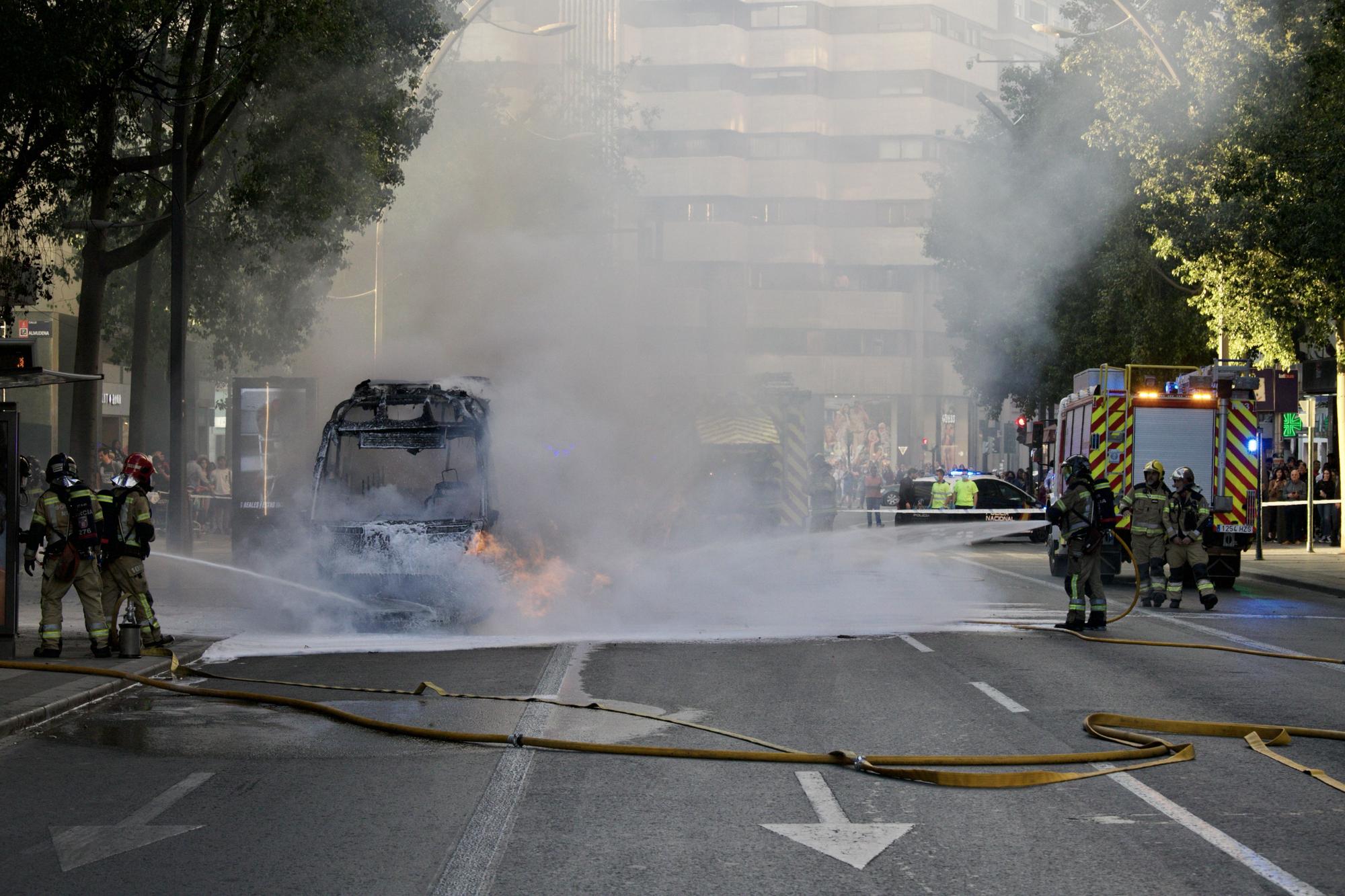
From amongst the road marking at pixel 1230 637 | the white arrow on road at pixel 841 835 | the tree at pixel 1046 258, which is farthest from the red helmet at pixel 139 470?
the tree at pixel 1046 258

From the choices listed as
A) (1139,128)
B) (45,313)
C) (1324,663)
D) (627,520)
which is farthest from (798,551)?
(45,313)

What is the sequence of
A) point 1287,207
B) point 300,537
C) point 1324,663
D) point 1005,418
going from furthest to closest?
point 1005,418 < point 1287,207 < point 300,537 < point 1324,663

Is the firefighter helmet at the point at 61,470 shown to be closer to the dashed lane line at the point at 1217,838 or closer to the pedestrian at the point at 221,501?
the dashed lane line at the point at 1217,838

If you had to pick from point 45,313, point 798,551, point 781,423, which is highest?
point 45,313

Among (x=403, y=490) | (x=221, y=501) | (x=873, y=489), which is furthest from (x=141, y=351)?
(x=873, y=489)

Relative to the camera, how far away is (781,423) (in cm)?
2673

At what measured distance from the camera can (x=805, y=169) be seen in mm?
41406

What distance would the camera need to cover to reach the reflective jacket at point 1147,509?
1752cm

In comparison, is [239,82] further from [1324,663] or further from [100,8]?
[1324,663]

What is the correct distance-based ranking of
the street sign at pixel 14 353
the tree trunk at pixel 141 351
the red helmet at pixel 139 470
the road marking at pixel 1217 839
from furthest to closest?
the tree trunk at pixel 141 351, the red helmet at pixel 139 470, the street sign at pixel 14 353, the road marking at pixel 1217 839

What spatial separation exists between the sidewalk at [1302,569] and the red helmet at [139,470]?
48.3 ft

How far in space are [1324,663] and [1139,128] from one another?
14.3 meters

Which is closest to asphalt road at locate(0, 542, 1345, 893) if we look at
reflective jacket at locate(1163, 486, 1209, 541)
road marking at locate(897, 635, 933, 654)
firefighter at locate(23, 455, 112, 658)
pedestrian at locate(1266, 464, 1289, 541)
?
road marking at locate(897, 635, 933, 654)

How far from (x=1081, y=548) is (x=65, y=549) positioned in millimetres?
8809
